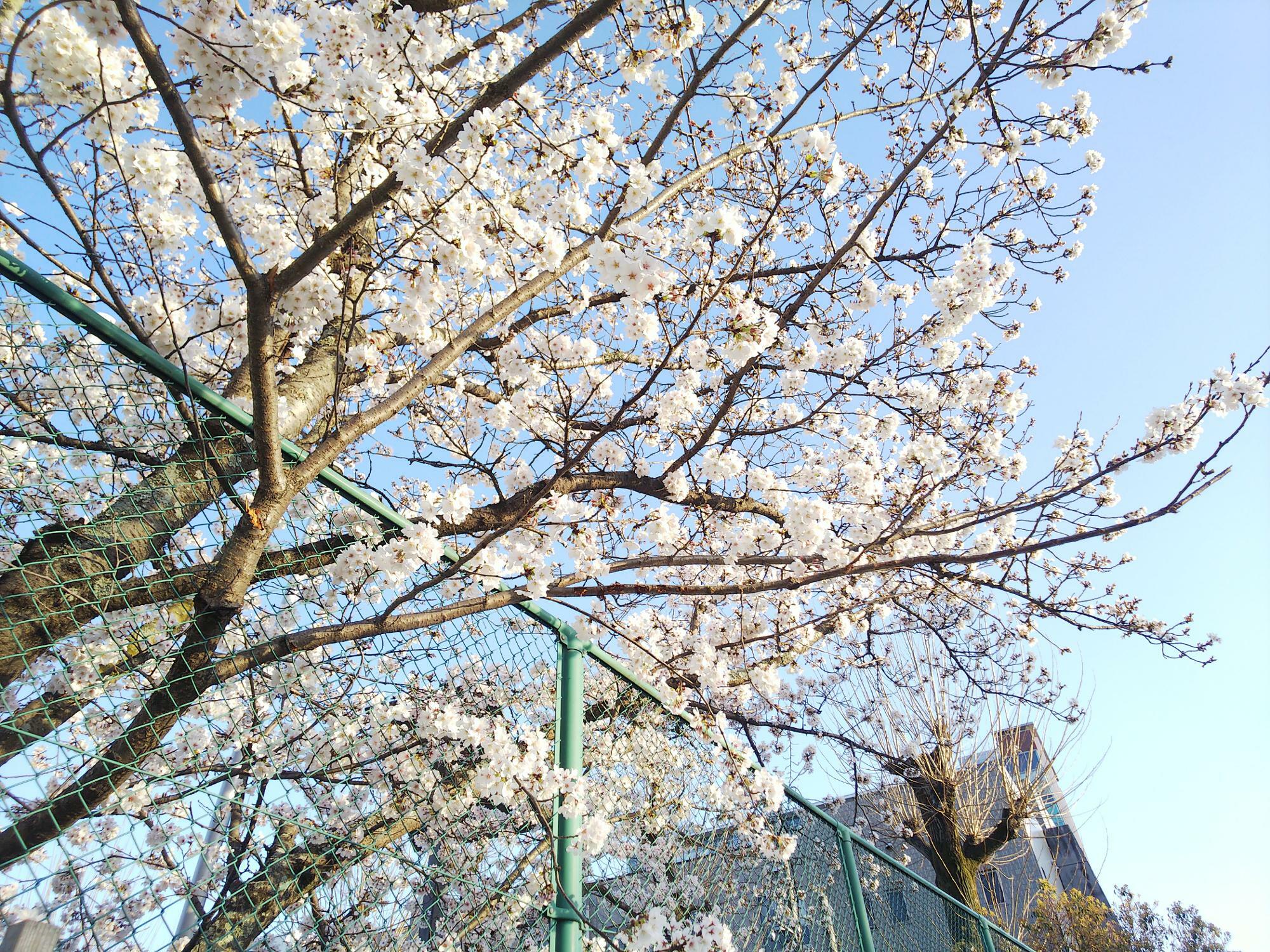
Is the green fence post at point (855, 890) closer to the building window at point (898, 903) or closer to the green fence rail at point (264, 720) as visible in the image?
the green fence rail at point (264, 720)

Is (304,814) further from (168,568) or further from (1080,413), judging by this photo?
(1080,413)

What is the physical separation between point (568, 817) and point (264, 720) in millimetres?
912

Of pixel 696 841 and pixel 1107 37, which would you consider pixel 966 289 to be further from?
pixel 696 841

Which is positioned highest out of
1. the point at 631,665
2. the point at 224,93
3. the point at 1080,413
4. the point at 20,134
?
the point at 1080,413

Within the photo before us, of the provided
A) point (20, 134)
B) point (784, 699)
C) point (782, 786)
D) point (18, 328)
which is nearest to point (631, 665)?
point (782, 786)

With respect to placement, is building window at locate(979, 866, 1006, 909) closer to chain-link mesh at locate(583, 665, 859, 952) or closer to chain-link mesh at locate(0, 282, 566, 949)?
chain-link mesh at locate(583, 665, 859, 952)

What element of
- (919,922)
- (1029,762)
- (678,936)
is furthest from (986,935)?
(1029,762)

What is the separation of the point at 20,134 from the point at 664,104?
341cm

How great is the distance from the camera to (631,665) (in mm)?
3535

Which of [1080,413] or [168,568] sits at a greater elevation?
[1080,413]

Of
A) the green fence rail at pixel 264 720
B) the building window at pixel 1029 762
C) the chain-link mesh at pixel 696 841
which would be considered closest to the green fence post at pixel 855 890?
the chain-link mesh at pixel 696 841

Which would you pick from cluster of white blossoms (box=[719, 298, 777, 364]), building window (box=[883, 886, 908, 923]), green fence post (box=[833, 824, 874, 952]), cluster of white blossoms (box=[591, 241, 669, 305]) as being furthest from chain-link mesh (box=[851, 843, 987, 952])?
cluster of white blossoms (box=[591, 241, 669, 305])

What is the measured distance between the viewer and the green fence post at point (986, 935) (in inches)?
145

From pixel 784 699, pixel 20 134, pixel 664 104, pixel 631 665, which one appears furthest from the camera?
pixel 784 699
